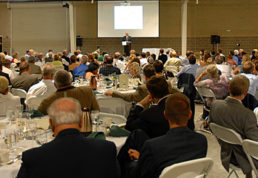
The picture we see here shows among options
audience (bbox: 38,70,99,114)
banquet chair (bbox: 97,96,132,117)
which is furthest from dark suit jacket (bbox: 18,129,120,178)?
banquet chair (bbox: 97,96,132,117)

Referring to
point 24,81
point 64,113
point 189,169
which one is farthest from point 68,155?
point 24,81

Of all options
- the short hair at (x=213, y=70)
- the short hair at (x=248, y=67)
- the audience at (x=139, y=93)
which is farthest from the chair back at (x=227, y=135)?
the short hair at (x=213, y=70)

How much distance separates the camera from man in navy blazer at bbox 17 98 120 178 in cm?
196

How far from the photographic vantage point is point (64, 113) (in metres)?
2.12

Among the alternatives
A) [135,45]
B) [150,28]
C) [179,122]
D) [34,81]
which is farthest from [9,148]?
[135,45]

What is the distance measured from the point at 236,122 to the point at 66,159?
217 cm

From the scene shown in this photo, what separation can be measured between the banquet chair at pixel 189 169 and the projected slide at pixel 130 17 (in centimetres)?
1785

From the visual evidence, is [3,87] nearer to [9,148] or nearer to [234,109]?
[9,148]

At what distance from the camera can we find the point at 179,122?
2.54 m

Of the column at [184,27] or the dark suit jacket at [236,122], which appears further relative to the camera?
the column at [184,27]

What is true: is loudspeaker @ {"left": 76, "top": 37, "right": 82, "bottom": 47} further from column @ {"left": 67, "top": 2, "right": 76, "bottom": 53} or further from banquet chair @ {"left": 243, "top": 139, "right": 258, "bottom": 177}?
banquet chair @ {"left": 243, "top": 139, "right": 258, "bottom": 177}

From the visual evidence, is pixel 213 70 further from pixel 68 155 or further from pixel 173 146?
pixel 68 155

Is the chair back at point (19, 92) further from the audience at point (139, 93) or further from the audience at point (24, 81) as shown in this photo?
the audience at point (139, 93)

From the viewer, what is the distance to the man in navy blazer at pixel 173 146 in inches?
95.5
